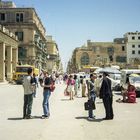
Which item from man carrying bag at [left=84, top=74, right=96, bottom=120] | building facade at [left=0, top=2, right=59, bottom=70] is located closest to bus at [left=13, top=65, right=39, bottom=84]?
building facade at [left=0, top=2, right=59, bottom=70]

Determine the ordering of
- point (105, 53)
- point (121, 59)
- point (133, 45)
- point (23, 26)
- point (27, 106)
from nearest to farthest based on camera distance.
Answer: point (27, 106), point (23, 26), point (133, 45), point (121, 59), point (105, 53)

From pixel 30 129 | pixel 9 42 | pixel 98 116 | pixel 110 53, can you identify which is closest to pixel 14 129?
pixel 30 129

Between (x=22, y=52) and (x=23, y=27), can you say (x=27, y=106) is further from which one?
(x=22, y=52)


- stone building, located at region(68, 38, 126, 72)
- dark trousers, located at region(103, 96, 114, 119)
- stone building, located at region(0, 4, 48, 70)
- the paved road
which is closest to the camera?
the paved road

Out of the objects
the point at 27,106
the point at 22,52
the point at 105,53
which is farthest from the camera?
the point at 105,53

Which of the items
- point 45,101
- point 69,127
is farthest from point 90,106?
point 69,127

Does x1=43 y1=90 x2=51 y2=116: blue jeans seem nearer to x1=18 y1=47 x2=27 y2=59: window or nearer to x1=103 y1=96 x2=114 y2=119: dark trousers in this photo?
x1=103 y1=96 x2=114 y2=119: dark trousers

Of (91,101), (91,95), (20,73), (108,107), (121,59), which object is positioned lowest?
(108,107)

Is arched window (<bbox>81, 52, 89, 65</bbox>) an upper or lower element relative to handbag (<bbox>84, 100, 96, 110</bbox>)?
upper

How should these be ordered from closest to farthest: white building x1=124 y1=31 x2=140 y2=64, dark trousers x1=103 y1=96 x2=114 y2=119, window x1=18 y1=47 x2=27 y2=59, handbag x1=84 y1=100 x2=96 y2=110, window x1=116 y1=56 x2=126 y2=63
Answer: dark trousers x1=103 y1=96 x2=114 y2=119 → handbag x1=84 y1=100 x2=96 y2=110 → window x1=18 y1=47 x2=27 y2=59 → white building x1=124 y1=31 x2=140 y2=64 → window x1=116 y1=56 x2=126 y2=63

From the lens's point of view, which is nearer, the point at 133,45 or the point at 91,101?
the point at 91,101

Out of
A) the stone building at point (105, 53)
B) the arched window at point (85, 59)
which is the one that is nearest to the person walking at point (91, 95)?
the stone building at point (105, 53)

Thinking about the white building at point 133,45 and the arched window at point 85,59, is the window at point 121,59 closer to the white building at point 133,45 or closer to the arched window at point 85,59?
the white building at point 133,45

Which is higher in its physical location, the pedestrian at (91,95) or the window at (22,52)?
the window at (22,52)
